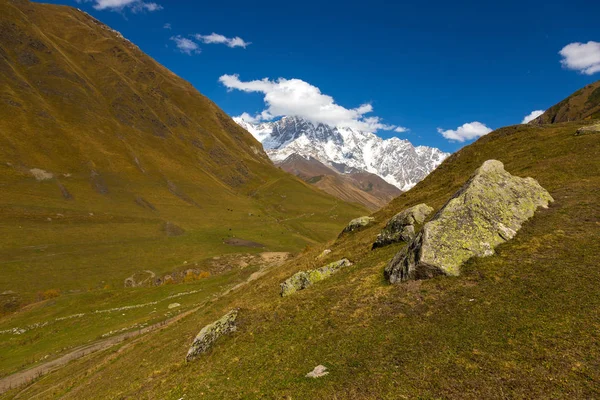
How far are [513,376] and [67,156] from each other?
779ft

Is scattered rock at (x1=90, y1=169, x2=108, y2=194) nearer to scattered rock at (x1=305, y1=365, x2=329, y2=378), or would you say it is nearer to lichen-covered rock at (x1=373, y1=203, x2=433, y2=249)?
lichen-covered rock at (x1=373, y1=203, x2=433, y2=249)

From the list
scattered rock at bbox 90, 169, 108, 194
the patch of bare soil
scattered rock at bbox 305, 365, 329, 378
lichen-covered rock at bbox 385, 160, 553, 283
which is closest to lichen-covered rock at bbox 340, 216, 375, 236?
lichen-covered rock at bbox 385, 160, 553, 283

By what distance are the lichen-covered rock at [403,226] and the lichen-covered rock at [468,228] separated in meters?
6.38

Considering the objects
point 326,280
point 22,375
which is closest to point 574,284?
point 326,280

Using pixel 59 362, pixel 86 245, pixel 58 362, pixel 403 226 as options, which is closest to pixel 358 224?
pixel 403 226

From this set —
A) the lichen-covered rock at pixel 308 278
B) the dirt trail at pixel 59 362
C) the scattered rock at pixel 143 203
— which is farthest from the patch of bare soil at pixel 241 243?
the lichen-covered rock at pixel 308 278

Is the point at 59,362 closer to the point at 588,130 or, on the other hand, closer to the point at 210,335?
the point at 210,335

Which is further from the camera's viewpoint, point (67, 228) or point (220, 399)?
point (67, 228)

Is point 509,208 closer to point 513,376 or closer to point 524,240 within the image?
point 524,240

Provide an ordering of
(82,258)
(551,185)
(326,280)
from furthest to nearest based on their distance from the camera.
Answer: (82,258), (551,185), (326,280)

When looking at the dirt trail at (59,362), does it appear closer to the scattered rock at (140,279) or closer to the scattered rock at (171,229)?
the scattered rock at (140,279)

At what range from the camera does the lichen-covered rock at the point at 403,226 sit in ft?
98.2

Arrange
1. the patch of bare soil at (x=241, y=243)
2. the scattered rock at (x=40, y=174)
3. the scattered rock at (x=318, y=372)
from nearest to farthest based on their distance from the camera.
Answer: the scattered rock at (x=318, y=372) < the patch of bare soil at (x=241, y=243) < the scattered rock at (x=40, y=174)

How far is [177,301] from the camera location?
63938mm
